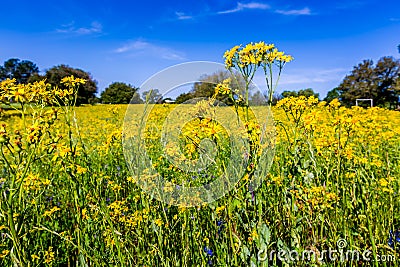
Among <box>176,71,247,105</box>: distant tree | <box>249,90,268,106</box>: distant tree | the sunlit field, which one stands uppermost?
<box>176,71,247,105</box>: distant tree

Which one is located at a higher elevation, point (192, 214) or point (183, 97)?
point (183, 97)

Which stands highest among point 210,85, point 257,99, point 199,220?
point 210,85

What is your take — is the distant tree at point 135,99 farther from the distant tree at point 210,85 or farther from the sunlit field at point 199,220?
the distant tree at point 210,85

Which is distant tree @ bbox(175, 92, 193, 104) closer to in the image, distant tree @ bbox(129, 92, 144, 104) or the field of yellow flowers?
the field of yellow flowers

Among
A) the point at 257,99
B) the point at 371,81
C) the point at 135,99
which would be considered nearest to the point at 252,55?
the point at 257,99

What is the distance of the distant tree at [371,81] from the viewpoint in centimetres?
4725

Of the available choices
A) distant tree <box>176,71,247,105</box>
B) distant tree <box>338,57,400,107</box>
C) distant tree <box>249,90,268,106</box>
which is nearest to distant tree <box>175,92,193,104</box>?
distant tree <box>176,71,247,105</box>

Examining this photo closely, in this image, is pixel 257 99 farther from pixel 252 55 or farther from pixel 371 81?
pixel 371 81

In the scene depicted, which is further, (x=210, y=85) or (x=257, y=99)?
(x=210, y=85)

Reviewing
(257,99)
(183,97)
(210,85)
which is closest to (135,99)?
(183,97)

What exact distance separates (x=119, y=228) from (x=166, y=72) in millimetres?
1035

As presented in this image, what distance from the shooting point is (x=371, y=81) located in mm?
48219

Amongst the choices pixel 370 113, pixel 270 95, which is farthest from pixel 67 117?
pixel 370 113

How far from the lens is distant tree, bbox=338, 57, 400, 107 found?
4725 centimetres
